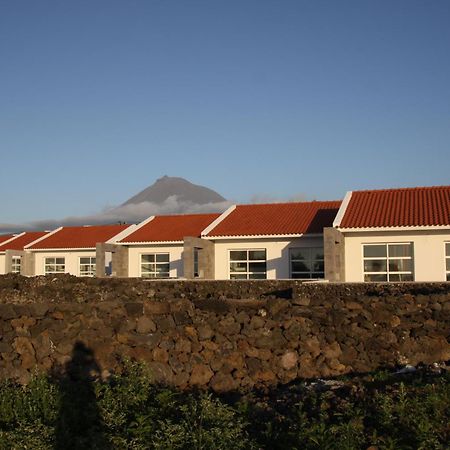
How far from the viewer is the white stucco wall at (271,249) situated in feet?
94.2

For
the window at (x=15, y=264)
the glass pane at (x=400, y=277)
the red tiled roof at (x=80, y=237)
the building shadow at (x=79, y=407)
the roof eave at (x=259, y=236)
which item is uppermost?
the red tiled roof at (x=80, y=237)

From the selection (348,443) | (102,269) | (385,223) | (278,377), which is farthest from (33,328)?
(102,269)

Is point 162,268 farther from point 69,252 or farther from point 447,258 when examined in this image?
point 447,258

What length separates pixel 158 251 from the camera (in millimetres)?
33125

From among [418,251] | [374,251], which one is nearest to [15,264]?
[374,251]

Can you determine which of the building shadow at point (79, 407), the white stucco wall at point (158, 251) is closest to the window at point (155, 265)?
the white stucco wall at point (158, 251)

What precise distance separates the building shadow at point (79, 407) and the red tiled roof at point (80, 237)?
27.4 metres

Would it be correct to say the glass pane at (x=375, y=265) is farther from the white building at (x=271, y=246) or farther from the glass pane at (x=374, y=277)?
the white building at (x=271, y=246)

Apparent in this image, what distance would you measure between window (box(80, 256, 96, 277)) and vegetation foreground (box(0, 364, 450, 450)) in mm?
29142

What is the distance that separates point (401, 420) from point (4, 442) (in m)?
4.59

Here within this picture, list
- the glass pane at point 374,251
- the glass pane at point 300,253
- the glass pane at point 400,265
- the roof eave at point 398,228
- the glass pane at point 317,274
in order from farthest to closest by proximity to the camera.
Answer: the glass pane at point 300,253
the glass pane at point 317,274
the glass pane at point 374,251
the glass pane at point 400,265
the roof eave at point 398,228

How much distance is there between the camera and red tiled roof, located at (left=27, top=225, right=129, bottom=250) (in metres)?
38.0

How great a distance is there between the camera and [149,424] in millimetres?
7281

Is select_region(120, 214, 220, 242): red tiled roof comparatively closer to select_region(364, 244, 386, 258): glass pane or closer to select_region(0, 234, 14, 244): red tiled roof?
select_region(364, 244, 386, 258): glass pane
